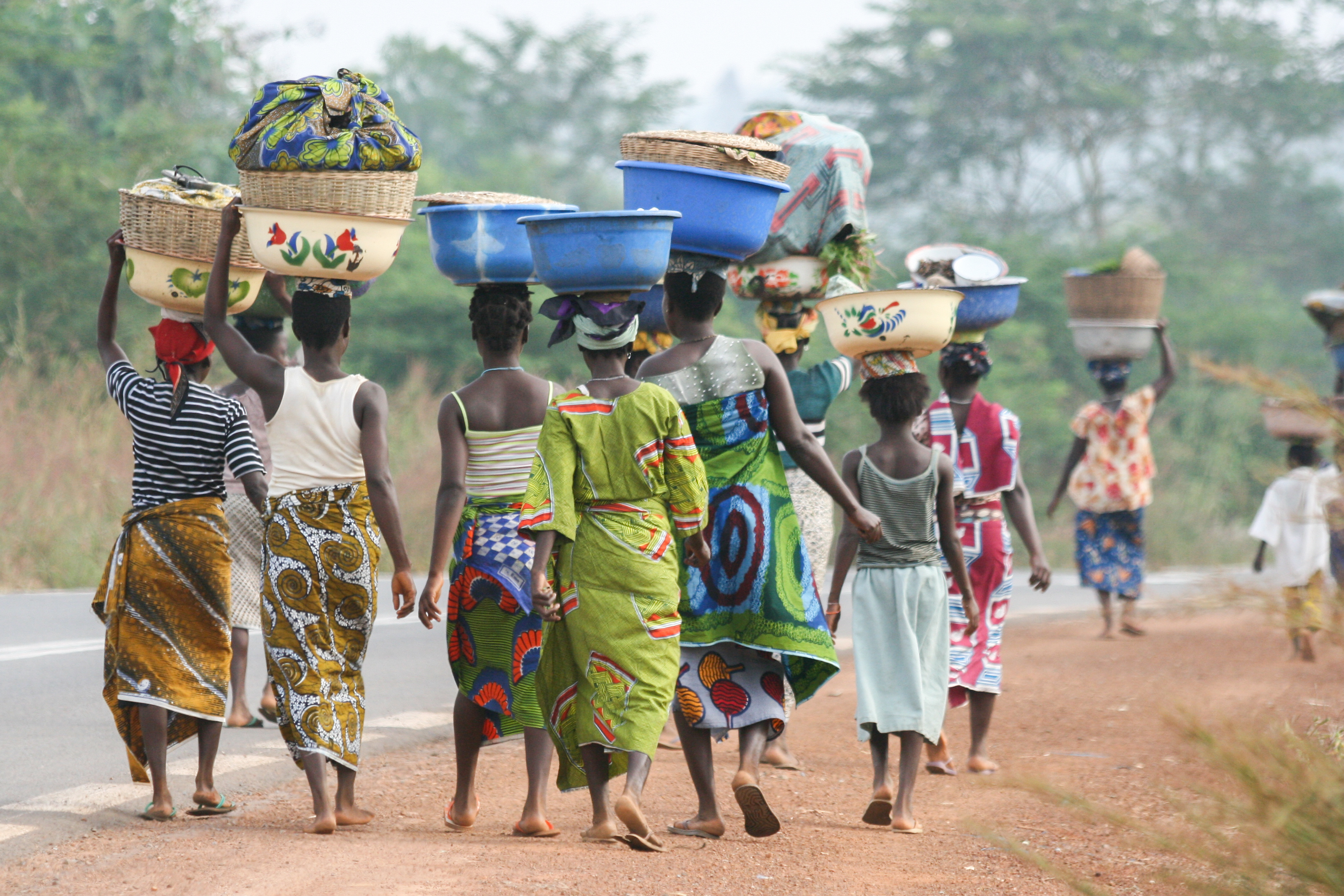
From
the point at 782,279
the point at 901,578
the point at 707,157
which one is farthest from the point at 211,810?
the point at 782,279

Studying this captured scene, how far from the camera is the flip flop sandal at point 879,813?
538cm

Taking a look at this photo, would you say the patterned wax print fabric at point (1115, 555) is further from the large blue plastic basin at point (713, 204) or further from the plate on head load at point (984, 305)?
the large blue plastic basin at point (713, 204)

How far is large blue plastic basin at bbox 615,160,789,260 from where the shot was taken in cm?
536

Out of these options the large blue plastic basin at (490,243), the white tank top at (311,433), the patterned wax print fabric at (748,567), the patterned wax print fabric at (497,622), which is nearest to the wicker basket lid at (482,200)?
the large blue plastic basin at (490,243)

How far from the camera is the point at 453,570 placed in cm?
532

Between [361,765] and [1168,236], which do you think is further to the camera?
[1168,236]

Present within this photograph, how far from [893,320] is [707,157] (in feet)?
3.46

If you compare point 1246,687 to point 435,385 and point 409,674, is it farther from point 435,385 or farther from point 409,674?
point 435,385

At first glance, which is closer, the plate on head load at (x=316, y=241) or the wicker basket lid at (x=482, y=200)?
the plate on head load at (x=316, y=241)

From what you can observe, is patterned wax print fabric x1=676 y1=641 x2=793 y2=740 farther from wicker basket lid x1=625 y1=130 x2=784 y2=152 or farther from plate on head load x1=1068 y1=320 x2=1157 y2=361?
plate on head load x1=1068 y1=320 x2=1157 y2=361

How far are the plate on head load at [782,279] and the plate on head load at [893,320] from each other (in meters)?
0.80

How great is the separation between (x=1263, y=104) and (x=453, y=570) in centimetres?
3155

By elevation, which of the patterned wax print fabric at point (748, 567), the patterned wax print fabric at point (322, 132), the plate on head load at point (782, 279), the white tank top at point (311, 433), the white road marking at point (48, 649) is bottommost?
the white road marking at point (48, 649)

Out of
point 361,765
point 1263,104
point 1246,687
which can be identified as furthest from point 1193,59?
point 361,765
